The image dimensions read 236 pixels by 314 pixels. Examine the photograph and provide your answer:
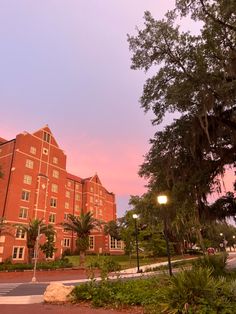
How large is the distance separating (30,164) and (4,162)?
414 centimetres

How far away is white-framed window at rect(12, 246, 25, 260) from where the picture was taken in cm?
4372

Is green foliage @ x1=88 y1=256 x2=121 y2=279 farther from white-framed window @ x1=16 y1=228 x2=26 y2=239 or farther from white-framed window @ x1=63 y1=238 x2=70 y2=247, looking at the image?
white-framed window @ x1=63 y1=238 x2=70 y2=247

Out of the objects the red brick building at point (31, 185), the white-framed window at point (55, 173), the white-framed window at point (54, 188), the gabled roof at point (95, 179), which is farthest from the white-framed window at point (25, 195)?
the gabled roof at point (95, 179)

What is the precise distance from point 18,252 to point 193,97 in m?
38.8

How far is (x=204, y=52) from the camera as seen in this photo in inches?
593

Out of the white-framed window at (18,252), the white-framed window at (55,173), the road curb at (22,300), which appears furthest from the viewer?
the white-framed window at (55,173)

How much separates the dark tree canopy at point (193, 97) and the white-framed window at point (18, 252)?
111 feet

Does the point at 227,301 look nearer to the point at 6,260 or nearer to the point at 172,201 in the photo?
the point at 172,201

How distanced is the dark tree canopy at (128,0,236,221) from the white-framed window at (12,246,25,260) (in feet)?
111

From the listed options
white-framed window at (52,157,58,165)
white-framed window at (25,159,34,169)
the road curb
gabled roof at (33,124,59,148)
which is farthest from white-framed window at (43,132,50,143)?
the road curb

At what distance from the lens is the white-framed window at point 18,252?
43.7 metres

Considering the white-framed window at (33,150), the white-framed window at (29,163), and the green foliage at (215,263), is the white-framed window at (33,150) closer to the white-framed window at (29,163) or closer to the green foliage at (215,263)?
the white-framed window at (29,163)

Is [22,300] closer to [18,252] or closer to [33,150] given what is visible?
[18,252]

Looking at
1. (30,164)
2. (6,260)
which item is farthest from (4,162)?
(6,260)
